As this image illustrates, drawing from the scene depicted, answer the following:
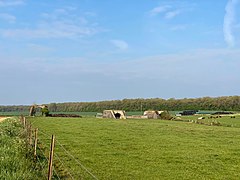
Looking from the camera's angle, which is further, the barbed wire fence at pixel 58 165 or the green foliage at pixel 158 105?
the green foliage at pixel 158 105

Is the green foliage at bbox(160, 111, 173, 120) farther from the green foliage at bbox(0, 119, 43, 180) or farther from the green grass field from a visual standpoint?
the green foliage at bbox(0, 119, 43, 180)

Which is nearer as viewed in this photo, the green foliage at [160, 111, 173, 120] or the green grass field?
the green grass field

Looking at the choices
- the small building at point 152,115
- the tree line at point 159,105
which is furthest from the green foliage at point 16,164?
the tree line at point 159,105

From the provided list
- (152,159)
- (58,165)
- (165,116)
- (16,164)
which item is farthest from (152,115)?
(16,164)

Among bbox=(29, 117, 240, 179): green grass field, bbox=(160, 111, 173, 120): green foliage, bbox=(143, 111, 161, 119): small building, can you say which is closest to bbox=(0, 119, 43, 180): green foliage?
bbox=(29, 117, 240, 179): green grass field

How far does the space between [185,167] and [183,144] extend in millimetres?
6665

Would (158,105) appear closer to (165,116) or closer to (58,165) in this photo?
(165,116)

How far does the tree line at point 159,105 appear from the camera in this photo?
9625 cm

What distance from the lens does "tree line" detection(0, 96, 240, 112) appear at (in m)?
96.2

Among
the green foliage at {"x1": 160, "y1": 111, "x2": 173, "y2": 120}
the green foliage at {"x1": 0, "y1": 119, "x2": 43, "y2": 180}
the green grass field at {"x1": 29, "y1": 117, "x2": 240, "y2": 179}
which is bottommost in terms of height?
the green grass field at {"x1": 29, "y1": 117, "x2": 240, "y2": 179}

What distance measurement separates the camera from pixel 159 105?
343ft

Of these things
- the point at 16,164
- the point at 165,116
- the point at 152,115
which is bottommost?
the point at 16,164

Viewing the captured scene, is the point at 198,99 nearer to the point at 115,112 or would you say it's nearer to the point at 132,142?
the point at 115,112

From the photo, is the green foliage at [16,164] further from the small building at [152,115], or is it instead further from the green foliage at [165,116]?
the small building at [152,115]
